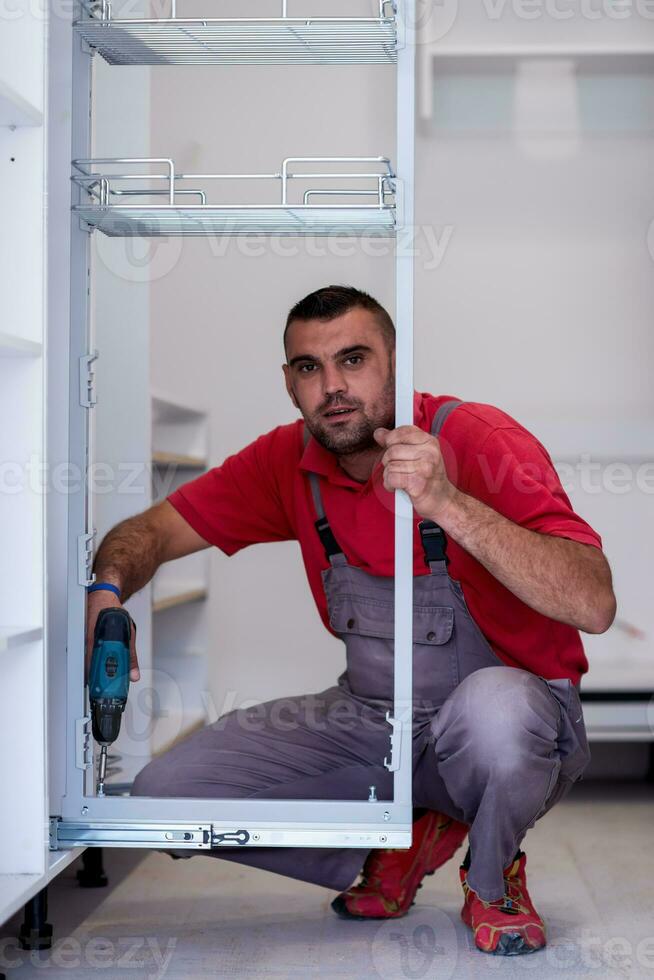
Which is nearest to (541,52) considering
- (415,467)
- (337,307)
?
(337,307)

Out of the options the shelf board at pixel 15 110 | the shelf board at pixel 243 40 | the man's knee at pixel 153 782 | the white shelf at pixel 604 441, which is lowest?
the man's knee at pixel 153 782

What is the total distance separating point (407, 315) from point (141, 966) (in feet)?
3.17

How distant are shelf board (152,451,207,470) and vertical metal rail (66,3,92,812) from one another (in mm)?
932

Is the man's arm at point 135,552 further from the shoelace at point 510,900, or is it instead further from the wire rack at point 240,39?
the wire rack at point 240,39

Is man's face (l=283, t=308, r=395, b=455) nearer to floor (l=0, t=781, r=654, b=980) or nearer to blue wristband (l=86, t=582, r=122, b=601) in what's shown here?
blue wristband (l=86, t=582, r=122, b=601)

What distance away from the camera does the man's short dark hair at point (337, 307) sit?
211 centimetres

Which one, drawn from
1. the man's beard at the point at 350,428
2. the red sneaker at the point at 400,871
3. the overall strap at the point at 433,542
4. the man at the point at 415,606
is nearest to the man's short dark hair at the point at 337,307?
Answer: the man at the point at 415,606

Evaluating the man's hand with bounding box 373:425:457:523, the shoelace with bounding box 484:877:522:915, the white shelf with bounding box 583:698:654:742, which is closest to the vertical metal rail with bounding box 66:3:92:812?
the man's hand with bounding box 373:425:457:523

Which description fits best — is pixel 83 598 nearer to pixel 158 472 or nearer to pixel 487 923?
pixel 487 923

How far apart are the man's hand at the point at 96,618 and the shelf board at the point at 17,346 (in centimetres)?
41

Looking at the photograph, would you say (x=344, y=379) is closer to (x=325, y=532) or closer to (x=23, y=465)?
(x=325, y=532)

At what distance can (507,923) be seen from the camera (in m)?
1.79

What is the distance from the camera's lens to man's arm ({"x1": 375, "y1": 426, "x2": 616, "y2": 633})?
70.1 inches

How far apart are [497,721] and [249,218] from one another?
2.63 ft
